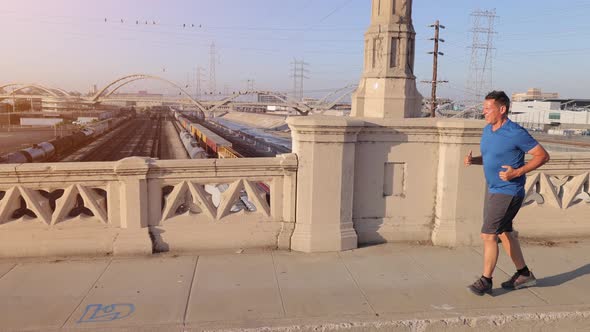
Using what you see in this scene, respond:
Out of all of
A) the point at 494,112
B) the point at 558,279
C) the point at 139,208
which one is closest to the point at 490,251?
the point at 558,279

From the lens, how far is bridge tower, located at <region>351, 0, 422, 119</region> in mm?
5707

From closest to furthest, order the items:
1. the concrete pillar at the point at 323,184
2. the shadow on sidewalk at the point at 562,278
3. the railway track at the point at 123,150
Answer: the shadow on sidewalk at the point at 562,278 < the concrete pillar at the point at 323,184 < the railway track at the point at 123,150

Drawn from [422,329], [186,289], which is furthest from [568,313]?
[186,289]

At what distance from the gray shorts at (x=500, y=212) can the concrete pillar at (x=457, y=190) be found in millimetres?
1467

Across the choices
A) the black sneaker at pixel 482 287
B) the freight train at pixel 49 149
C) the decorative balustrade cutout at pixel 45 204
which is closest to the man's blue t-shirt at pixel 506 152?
the black sneaker at pixel 482 287

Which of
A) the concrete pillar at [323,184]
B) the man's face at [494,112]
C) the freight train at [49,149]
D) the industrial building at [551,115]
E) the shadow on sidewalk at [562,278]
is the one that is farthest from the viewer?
the industrial building at [551,115]

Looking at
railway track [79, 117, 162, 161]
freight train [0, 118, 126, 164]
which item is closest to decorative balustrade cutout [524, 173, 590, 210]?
freight train [0, 118, 126, 164]

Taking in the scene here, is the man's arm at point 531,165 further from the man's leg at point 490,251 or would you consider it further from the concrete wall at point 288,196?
the concrete wall at point 288,196

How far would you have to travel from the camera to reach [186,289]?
164 inches

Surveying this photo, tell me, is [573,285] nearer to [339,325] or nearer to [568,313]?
[568,313]

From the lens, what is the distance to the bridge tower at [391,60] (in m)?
5.71

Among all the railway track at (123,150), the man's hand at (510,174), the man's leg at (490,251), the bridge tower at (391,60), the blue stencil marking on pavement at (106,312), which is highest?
the bridge tower at (391,60)

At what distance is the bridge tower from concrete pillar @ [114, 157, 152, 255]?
3.05 meters

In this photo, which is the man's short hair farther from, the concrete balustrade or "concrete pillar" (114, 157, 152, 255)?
"concrete pillar" (114, 157, 152, 255)
